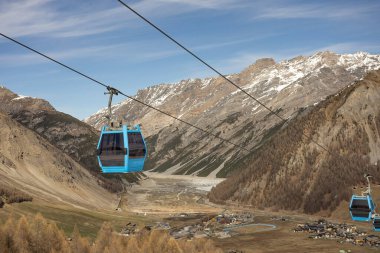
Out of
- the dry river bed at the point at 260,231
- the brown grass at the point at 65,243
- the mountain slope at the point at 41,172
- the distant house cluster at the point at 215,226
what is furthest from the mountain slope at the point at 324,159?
the brown grass at the point at 65,243

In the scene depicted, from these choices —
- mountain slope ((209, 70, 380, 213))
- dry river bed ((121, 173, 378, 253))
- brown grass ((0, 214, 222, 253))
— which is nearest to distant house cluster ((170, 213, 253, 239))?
dry river bed ((121, 173, 378, 253))

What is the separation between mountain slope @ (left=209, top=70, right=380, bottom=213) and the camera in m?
142

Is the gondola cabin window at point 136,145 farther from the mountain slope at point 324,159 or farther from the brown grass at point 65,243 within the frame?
the mountain slope at point 324,159

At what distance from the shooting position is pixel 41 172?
16762 cm

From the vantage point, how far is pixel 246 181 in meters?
180

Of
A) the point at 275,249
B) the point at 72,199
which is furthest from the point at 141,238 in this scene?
the point at 72,199

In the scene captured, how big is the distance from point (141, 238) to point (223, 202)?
83992 millimetres

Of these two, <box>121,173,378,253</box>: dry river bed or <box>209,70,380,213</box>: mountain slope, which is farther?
<box>209,70,380,213</box>: mountain slope

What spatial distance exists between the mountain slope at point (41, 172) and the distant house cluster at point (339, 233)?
71.3 m

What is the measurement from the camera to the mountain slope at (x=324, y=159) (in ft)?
465

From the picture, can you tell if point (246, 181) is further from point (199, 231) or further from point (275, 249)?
point (275, 249)

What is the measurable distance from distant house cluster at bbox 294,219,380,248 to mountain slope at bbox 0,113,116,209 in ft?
234

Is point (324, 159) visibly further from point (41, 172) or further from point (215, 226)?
point (41, 172)

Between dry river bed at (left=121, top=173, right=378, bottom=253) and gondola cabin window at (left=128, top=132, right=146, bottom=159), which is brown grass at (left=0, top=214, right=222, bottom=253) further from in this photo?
gondola cabin window at (left=128, top=132, right=146, bottom=159)
